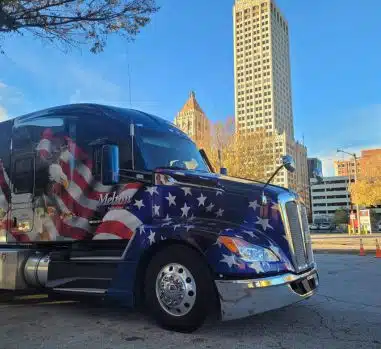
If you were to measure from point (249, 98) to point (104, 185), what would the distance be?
65421 millimetres

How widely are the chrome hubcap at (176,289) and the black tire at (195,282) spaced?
0.14 ft

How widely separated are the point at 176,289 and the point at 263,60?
2978 inches

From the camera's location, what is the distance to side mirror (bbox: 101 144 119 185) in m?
6.17

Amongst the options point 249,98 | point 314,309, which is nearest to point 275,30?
point 249,98

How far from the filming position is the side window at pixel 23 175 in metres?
7.65

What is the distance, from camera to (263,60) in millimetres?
77562

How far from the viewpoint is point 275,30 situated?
82.0 m

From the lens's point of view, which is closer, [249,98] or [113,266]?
[113,266]

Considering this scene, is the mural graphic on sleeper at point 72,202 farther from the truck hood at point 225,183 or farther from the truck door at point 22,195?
the truck hood at point 225,183

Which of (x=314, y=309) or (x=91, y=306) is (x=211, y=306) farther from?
(x=91, y=306)

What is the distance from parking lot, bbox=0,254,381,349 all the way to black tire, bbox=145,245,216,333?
0.14 m

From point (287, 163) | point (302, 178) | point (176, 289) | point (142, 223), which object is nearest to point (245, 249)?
point (176, 289)

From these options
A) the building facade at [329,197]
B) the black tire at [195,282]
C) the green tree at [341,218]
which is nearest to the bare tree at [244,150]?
the black tire at [195,282]

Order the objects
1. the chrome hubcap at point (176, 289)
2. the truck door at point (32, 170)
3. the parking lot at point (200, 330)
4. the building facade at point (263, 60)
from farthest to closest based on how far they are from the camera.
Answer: the building facade at point (263, 60), the truck door at point (32, 170), the chrome hubcap at point (176, 289), the parking lot at point (200, 330)
